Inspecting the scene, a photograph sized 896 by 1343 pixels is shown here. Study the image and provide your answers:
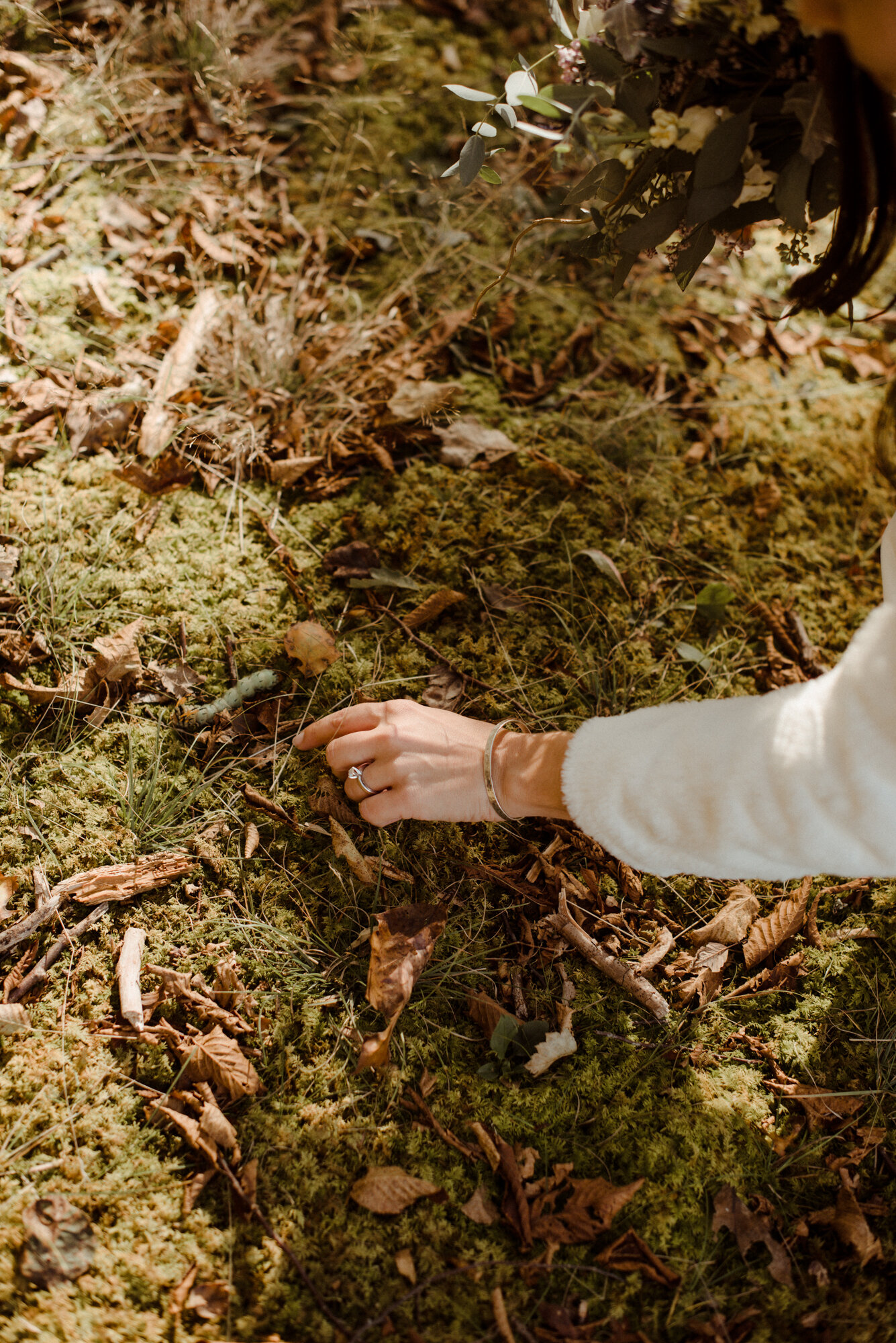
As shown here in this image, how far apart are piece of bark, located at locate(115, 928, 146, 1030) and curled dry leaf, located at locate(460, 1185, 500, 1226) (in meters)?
0.80

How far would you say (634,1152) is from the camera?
1.71 meters

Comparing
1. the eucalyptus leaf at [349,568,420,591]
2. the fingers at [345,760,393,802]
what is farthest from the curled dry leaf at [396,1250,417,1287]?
the eucalyptus leaf at [349,568,420,591]

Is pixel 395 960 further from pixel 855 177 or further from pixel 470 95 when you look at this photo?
pixel 470 95

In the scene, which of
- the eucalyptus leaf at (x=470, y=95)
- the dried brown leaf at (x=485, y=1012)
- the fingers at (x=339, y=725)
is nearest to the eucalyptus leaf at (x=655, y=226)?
the eucalyptus leaf at (x=470, y=95)

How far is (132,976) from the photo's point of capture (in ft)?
5.72

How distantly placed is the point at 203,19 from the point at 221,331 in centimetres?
140

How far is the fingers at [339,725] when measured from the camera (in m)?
1.93

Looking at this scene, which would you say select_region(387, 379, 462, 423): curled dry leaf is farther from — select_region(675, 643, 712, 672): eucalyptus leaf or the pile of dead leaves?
the pile of dead leaves

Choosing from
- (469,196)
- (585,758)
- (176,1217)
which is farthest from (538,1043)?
(469,196)

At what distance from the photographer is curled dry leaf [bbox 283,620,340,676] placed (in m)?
2.12

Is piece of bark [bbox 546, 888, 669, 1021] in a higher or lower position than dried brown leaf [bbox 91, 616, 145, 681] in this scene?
lower

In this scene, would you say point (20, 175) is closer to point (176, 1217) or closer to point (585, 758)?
point (585, 758)

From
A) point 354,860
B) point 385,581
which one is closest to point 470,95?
point 385,581

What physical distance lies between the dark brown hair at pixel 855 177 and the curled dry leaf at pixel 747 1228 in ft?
6.11
